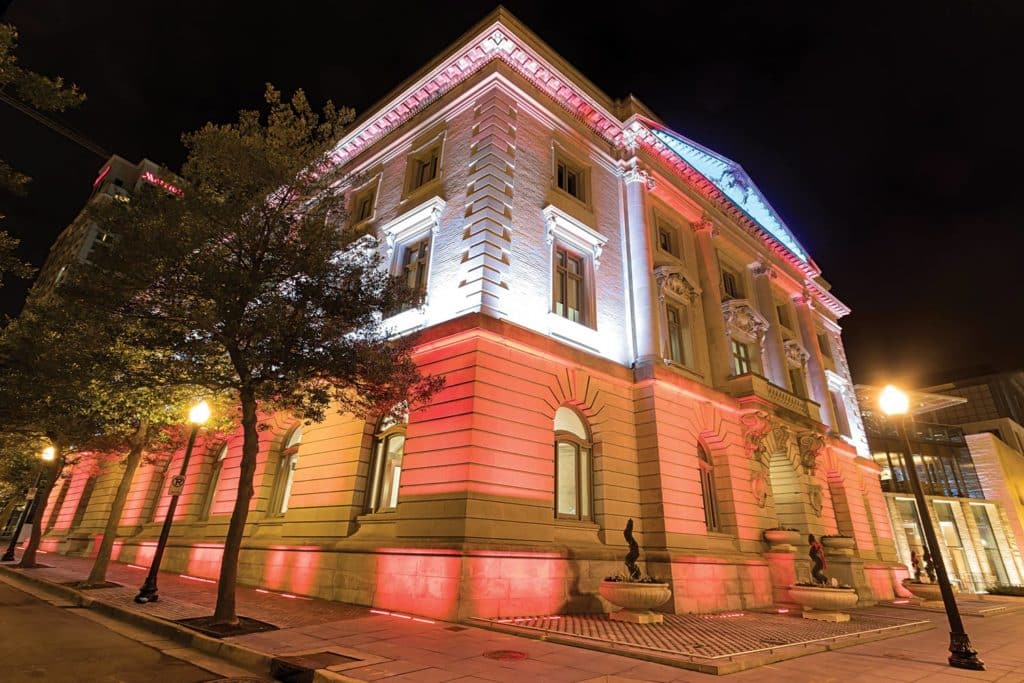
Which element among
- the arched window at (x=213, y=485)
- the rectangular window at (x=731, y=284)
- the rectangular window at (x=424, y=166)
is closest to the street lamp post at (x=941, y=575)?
the rectangular window at (x=731, y=284)

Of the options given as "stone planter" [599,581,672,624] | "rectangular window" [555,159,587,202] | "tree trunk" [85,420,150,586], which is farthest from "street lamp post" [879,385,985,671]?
"tree trunk" [85,420,150,586]

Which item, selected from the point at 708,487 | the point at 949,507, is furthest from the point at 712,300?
the point at 949,507

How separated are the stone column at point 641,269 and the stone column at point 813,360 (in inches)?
574

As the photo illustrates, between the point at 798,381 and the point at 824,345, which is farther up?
the point at 824,345

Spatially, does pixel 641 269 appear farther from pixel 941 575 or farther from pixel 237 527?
pixel 237 527

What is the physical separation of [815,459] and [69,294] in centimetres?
2712

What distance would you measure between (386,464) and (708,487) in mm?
11764

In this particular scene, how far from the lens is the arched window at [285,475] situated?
18.0 meters

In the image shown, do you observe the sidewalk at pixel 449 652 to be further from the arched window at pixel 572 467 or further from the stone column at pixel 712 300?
the stone column at pixel 712 300

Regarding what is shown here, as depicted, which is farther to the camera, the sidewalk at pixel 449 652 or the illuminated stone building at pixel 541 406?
the illuminated stone building at pixel 541 406

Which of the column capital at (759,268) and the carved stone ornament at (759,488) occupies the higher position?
the column capital at (759,268)

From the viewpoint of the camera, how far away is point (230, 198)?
12.4 m

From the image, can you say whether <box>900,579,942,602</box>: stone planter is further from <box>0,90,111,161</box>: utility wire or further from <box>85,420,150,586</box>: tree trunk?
<box>0,90,111,161</box>: utility wire

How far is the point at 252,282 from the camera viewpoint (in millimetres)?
11438
